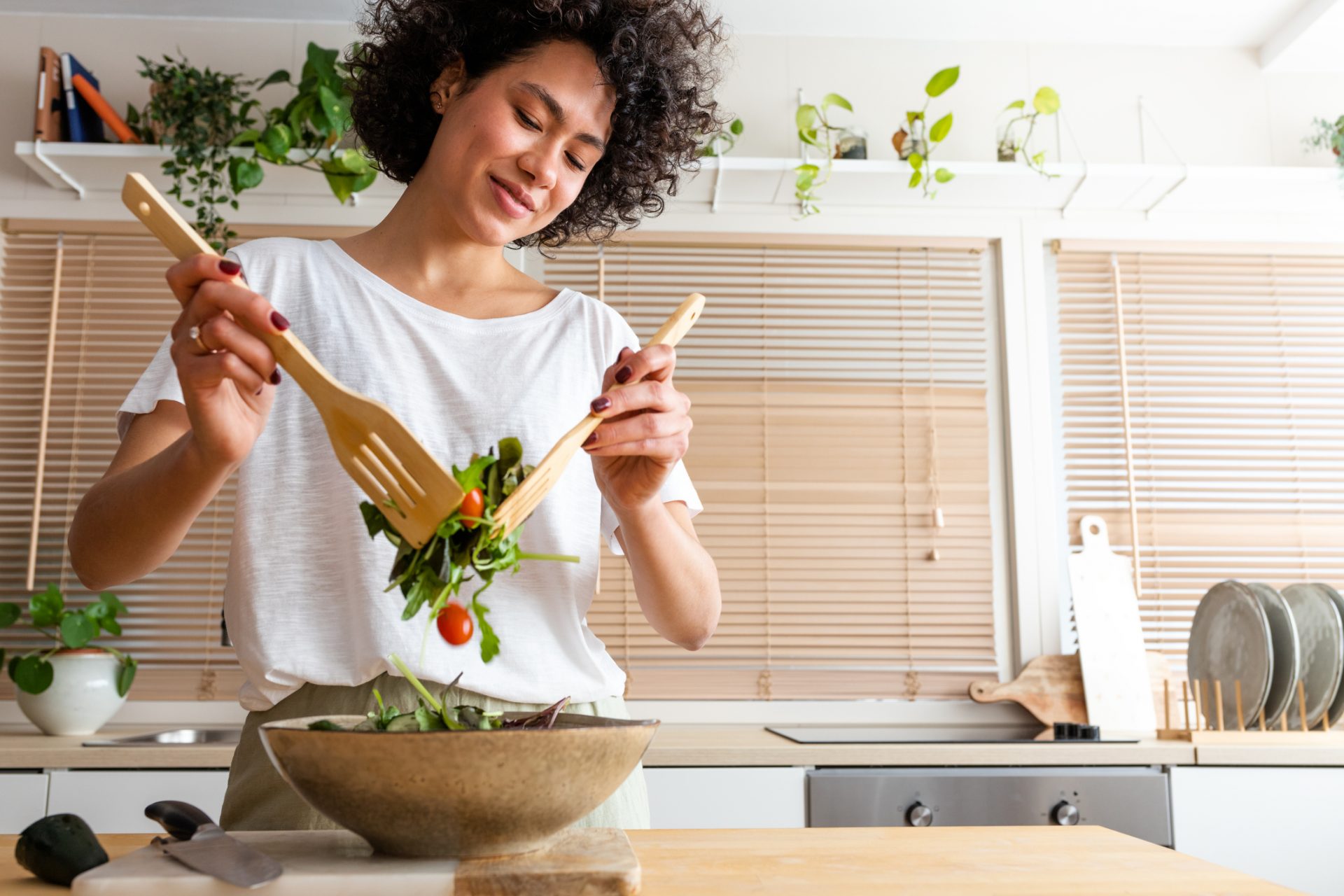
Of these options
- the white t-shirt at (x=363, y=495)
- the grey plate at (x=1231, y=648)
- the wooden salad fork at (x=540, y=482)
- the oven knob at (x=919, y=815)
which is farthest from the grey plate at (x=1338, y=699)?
the wooden salad fork at (x=540, y=482)

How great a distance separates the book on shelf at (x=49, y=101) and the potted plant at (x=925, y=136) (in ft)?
6.37

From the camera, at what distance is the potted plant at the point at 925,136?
2473 millimetres

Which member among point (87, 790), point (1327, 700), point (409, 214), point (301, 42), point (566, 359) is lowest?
point (87, 790)

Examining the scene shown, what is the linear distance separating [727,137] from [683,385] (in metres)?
0.60

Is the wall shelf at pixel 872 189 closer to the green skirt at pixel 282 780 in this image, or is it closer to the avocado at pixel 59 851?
the green skirt at pixel 282 780

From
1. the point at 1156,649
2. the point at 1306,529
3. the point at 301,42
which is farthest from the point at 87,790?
the point at 1306,529

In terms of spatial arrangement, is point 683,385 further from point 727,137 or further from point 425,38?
point 425,38

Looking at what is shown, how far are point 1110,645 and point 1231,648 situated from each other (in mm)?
243

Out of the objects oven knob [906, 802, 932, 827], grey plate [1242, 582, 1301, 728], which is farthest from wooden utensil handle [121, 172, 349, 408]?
grey plate [1242, 582, 1301, 728]

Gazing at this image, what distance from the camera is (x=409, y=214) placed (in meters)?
1.07

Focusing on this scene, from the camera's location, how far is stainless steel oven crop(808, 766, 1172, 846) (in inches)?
77.9

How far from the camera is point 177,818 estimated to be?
635mm

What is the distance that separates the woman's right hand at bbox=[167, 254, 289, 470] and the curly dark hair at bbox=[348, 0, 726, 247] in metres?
0.47

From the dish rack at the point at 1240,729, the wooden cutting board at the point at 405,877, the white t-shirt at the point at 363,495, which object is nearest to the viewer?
the wooden cutting board at the point at 405,877
